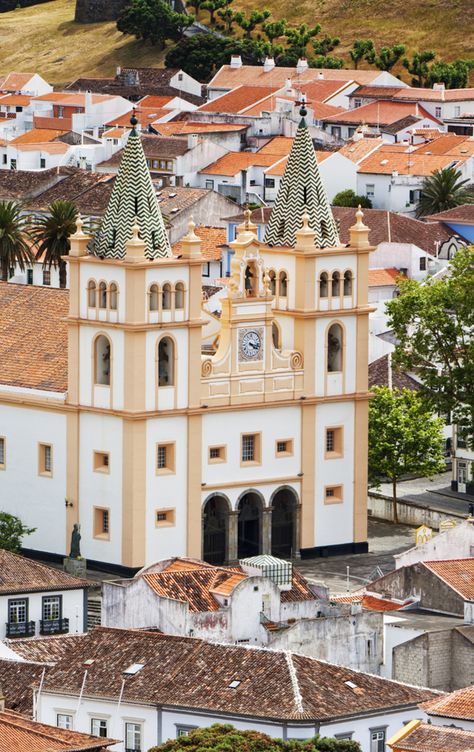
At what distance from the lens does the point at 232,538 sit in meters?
125

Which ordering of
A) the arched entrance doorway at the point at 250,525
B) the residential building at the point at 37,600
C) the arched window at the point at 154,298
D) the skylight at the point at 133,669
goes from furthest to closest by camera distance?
the arched entrance doorway at the point at 250,525
the arched window at the point at 154,298
the residential building at the point at 37,600
the skylight at the point at 133,669

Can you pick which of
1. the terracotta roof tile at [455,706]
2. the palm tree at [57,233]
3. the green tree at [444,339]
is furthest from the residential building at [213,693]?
the palm tree at [57,233]

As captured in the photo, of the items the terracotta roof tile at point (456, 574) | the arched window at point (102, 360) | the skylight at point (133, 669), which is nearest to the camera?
the skylight at point (133, 669)

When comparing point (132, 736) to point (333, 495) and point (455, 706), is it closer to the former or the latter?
point (455, 706)

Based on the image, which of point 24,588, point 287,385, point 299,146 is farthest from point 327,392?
point 24,588

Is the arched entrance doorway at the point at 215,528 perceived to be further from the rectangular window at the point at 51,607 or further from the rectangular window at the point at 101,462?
the rectangular window at the point at 51,607

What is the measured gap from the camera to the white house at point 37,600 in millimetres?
107000

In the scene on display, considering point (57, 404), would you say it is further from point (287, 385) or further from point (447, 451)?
point (447, 451)

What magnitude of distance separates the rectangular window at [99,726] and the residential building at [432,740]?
43.5 feet

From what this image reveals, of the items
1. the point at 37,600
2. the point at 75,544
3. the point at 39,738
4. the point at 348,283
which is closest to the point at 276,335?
the point at 348,283

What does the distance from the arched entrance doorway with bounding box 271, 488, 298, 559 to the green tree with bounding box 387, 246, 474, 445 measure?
13134mm

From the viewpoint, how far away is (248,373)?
125250mm

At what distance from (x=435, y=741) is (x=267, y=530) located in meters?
46.1

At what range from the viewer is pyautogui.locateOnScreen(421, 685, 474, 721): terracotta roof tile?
8444 cm
